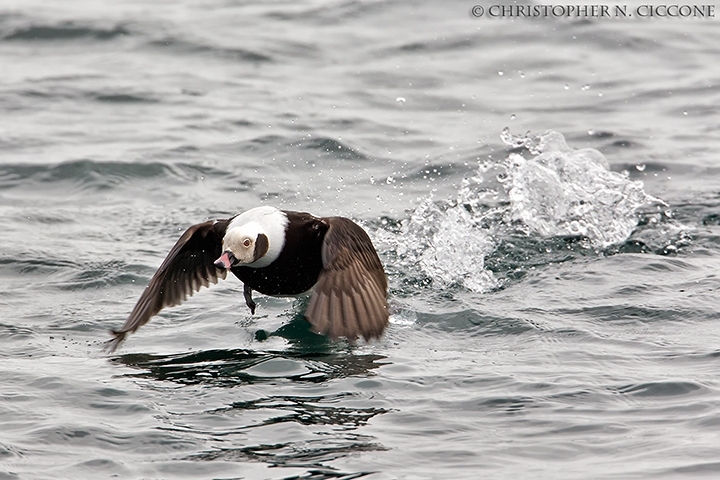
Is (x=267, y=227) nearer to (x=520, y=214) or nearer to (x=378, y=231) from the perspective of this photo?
(x=378, y=231)

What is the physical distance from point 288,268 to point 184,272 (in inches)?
27.8

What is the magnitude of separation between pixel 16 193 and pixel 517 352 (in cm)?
475

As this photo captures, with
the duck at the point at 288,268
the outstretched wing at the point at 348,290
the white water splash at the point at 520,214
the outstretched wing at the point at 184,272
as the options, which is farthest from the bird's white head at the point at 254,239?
the white water splash at the point at 520,214

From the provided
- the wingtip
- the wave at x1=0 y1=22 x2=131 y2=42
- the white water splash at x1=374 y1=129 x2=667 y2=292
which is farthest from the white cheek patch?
the wave at x1=0 y1=22 x2=131 y2=42

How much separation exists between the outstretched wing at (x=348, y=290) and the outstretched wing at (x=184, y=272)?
751 mm

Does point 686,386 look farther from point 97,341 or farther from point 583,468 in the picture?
point 97,341

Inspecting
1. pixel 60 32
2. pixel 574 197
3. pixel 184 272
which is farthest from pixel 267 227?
pixel 60 32

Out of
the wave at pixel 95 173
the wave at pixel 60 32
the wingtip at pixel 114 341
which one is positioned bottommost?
the wingtip at pixel 114 341

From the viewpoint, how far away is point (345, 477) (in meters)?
4.12

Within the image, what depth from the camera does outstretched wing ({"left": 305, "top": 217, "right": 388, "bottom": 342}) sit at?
16.7 feet

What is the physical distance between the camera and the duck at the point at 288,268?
516 centimetres

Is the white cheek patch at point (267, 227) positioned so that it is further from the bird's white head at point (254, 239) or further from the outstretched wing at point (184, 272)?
the outstretched wing at point (184, 272)

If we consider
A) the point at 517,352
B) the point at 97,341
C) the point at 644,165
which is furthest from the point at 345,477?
the point at 644,165

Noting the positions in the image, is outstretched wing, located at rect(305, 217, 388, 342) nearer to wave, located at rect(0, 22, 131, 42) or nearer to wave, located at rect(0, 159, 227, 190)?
wave, located at rect(0, 159, 227, 190)
